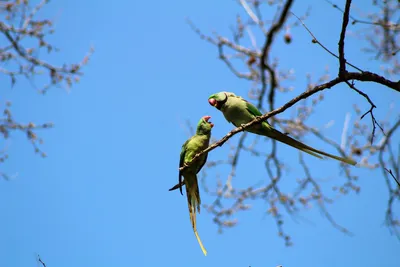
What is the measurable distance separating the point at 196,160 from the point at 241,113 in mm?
707

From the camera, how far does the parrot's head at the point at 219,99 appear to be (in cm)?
448

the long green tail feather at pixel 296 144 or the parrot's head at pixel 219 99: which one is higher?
the parrot's head at pixel 219 99

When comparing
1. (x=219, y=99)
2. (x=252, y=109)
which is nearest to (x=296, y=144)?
(x=252, y=109)

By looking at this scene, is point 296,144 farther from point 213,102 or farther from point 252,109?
point 213,102

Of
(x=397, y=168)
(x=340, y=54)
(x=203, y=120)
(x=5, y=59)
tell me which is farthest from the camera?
(x=5, y=59)

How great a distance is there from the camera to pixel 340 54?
2.81 metres

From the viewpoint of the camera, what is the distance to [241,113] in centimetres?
427

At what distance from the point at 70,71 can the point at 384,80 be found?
4.29 metres

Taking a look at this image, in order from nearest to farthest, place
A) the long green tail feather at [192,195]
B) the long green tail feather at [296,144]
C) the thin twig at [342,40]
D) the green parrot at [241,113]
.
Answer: the thin twig at [342,40], the long green tail feather at [296,144], the green parrot at [241,113], the long green tail feather at [192,195]

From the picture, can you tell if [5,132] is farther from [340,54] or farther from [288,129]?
[340,54]

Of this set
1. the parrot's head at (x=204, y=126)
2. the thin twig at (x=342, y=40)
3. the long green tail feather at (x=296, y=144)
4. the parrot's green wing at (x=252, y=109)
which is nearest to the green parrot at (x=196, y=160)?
the parrot's head at (x=204, y=126)

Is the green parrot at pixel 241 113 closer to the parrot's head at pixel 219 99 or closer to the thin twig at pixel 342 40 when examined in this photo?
the parrot's head at pixel 219 99

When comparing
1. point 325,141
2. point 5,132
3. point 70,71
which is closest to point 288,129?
point 325,141

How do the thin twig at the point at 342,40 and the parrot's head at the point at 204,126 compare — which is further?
the parrot's head at the point at 204,126
